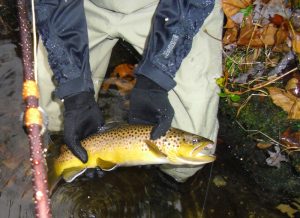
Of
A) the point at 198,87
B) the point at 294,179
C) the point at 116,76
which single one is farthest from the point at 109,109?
the point at 294,179

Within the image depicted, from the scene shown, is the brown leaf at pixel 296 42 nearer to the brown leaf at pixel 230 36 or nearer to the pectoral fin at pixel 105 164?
the brown leaf at pixel 230 36

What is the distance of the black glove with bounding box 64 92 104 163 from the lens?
2385 millimetres

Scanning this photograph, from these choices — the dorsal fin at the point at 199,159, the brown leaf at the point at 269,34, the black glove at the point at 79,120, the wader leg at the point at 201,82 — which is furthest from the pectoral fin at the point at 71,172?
the brown leaf at the point at 269,34

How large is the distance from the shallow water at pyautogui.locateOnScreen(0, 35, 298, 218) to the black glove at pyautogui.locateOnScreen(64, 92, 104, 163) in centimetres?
57

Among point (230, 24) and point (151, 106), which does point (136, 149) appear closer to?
point (151, 106)

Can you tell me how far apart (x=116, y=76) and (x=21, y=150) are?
1.26 meters

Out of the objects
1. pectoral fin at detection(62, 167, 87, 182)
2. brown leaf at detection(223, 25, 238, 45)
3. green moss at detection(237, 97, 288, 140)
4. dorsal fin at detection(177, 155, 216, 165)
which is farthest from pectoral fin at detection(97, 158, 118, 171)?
brown leaf at detection(223, 25, 238, 45)

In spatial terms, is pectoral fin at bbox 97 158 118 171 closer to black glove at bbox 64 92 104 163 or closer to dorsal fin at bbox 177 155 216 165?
black glove at bbox 64 92 104 163

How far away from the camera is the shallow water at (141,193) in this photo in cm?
282

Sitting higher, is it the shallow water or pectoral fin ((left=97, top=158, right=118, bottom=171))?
pectoral fin ((left=97, top=158, right=118, bottom=171))

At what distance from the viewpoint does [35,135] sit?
1.16 metres

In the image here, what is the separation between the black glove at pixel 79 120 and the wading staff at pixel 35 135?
872mm

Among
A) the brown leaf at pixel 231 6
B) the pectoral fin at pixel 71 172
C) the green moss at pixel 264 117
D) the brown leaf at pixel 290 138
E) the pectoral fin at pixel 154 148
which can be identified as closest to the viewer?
the pectoral fin at pixel 154 148

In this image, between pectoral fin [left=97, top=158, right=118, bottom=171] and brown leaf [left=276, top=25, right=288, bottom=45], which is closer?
pectoral fin [left=97, top=158, right=118, bottom=171]
